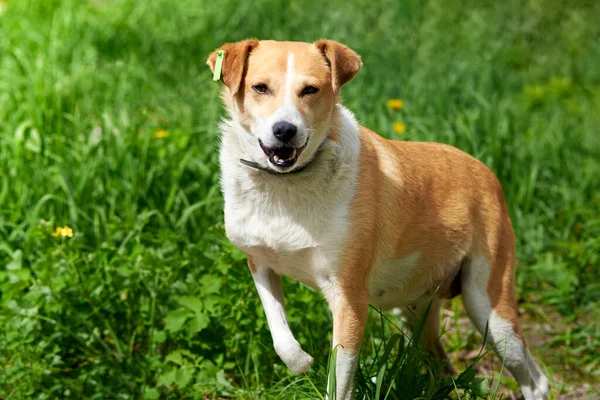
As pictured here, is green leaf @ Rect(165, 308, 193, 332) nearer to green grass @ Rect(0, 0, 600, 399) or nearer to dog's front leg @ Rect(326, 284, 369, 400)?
green grass @ Rect(0, 0, 600, 399)

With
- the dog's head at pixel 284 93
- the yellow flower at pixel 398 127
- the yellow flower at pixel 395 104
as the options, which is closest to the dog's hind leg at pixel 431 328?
the dog's head at pixel 284 93

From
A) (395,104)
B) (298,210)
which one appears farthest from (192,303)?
(395,104)

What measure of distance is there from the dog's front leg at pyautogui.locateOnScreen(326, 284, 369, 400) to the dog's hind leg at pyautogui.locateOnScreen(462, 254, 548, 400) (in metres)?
0.77

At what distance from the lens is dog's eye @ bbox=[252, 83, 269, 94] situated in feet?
11.5

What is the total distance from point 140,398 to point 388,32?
4810mm

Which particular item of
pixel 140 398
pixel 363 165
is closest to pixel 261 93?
pixel 363 165

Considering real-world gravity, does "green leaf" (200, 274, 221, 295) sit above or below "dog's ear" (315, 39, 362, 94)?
below

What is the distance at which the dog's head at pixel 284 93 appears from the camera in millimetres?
3426

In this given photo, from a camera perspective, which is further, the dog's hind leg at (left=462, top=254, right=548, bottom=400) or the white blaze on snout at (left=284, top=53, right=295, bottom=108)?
the dog's hind leg at (left=462, top=254, right=548, bottom=400)

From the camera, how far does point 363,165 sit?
12.3 ft

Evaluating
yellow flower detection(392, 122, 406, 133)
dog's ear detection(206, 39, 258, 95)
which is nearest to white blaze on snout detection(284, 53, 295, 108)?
dog's ear detection(206, 39, 258, 95)

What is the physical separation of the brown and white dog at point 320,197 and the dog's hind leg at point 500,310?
74 mm

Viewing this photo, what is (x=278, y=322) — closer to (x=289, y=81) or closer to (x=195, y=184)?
(x=289, y=81)

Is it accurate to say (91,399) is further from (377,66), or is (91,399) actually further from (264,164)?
(377,66)
